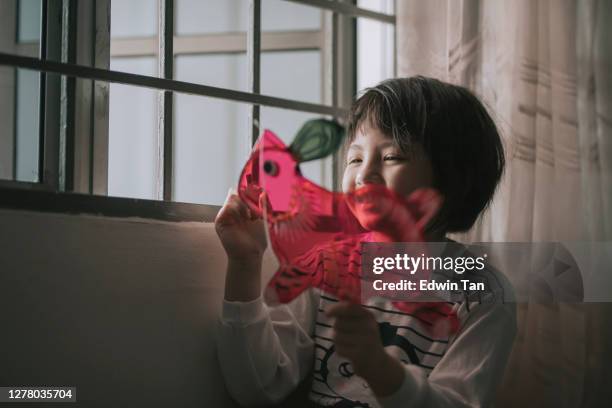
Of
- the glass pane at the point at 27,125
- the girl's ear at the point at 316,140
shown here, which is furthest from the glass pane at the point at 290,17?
the girl's ear at the point at 316,140

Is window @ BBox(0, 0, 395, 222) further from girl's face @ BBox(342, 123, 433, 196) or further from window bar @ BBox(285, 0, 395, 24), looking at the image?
girl's face @ BBox(342, 123, 433, 196)

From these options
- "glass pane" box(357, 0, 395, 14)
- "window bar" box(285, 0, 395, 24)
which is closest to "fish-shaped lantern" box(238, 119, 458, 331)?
"window bar" box(285, 0, 395, 24)

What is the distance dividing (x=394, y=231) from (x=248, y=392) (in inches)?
13.6

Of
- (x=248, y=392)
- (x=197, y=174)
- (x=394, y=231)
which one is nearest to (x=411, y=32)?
(x=197, y=174)

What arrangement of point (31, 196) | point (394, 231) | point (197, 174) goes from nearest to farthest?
point (394, 231) < point (31, 196) < point (197, 174)

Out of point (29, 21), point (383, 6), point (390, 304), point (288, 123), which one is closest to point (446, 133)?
point (390, 304)

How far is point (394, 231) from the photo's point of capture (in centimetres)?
77

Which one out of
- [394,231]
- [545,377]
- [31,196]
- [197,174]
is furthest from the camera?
[197,174]

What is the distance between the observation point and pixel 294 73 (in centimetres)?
134

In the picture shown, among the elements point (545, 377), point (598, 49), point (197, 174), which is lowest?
point (545, 377)

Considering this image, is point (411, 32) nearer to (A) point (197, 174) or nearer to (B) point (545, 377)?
(A) point (197, 174)

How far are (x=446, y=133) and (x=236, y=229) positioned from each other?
1.03ft

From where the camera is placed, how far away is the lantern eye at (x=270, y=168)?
79cm

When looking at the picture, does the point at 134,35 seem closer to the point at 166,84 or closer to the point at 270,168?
the point at 166,84
